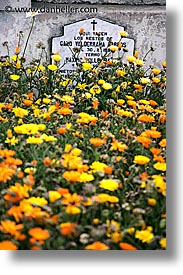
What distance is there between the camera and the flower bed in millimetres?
1754

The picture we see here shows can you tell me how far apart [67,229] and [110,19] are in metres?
0.79

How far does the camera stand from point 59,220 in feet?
5.70

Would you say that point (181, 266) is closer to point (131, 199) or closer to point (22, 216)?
point (131, 199)

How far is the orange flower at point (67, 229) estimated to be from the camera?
68.0 inches

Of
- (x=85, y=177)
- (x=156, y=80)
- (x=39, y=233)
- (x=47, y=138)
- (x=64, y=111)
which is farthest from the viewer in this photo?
(x=156, y=80)

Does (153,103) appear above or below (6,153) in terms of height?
above

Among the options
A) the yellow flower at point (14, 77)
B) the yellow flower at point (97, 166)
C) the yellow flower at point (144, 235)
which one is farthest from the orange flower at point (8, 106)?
the yellow flower at point (144, 235)

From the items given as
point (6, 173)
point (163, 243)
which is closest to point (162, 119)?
point (163, 243)

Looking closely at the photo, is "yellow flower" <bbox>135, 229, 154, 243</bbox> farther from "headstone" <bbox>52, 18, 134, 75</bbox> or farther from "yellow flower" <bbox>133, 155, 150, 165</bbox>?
"headstone" <bbox>52, 18, 134, 75</bbox>

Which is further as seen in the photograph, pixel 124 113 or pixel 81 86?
pixel 81 86

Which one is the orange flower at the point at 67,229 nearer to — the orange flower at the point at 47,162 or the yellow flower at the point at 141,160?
the orange flower at the point at 47,162

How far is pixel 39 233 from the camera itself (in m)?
1.72

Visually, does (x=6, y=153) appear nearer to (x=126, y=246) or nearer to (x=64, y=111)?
(x=64, y=111)

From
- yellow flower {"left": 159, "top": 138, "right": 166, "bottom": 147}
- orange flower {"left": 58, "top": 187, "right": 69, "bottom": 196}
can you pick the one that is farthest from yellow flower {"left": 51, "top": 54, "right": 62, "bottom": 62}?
orange flower {"left": 58, "top": 187, "right": 69, "bottom": 196}
